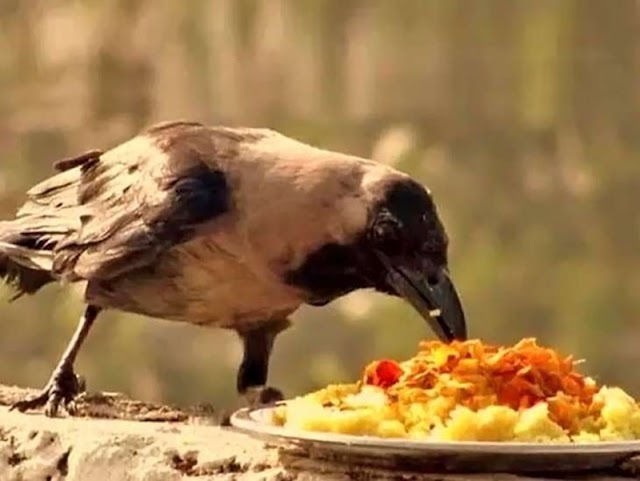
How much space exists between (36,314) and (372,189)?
1.75 meters

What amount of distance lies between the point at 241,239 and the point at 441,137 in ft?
4.45

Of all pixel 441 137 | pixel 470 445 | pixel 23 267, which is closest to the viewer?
pixel 470 445

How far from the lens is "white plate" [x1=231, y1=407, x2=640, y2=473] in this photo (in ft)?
4.54

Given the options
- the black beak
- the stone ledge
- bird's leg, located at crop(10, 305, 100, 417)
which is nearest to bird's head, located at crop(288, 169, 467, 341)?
the black beak

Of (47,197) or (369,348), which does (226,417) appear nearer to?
(47,197)

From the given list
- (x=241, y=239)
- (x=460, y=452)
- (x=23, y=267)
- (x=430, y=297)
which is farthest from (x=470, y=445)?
(x=23, y=267)

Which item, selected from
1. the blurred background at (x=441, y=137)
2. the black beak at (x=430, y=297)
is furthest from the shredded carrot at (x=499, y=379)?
the blurred background at (x=441, y=137)

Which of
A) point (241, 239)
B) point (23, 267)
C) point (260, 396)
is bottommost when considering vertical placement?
point (260, 396)

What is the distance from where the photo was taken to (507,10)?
3.13 metres

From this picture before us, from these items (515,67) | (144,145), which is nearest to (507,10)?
(515,67)

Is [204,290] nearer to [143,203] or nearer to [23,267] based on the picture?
[143,203]

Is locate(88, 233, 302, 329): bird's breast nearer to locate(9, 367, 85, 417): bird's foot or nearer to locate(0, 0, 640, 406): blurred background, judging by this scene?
locate(9, 367, 85, 417): bird's foot

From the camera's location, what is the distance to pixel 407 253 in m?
1.73

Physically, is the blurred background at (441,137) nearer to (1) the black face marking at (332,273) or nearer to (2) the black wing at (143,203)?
(2) the black wing at (143,203)
